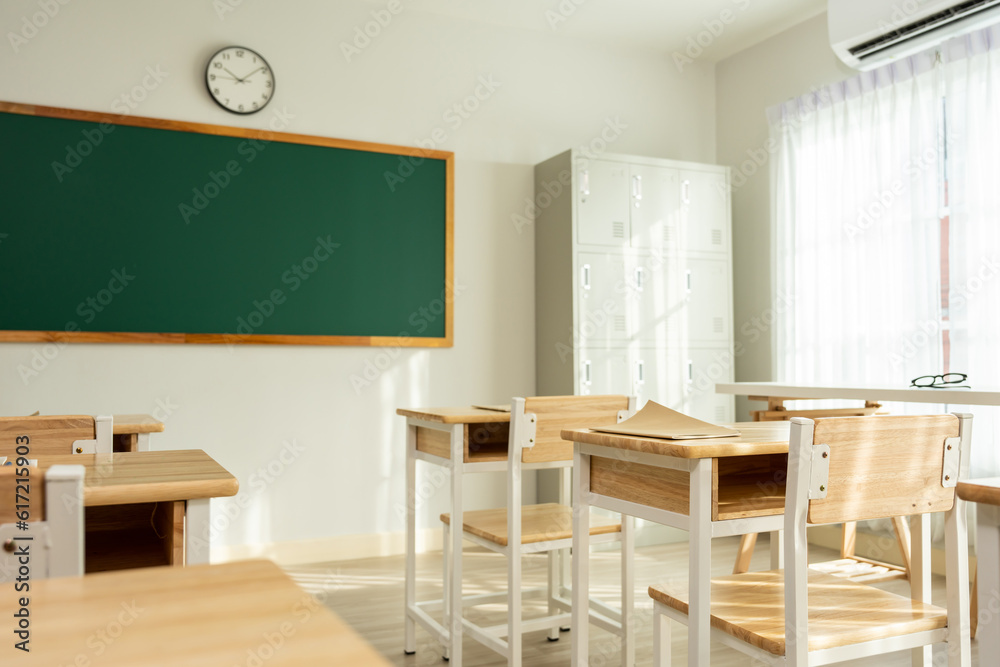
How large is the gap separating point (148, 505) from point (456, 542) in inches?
43.8

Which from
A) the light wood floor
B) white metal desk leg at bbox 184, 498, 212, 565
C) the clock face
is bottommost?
the light wood floor

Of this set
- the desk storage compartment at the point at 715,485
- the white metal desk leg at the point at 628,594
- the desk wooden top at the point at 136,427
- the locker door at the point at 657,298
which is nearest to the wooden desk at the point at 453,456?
the white metal desk leg at the point at 628,594

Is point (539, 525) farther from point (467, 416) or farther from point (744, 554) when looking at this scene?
point (744, 554)

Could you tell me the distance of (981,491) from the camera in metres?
1.19

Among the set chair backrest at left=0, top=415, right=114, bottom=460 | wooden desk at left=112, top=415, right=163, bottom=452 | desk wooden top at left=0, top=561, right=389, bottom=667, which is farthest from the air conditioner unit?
desk wooden top at left=0, top=561, right=389, bottom=667

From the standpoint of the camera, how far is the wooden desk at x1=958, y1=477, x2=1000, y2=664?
1171 millimetres

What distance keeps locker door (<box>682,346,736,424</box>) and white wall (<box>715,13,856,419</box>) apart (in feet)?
0.84

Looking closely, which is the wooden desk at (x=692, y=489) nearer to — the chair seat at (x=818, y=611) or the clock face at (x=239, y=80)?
the chair seat at (x=818, y=611)

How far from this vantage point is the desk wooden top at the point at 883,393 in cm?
264

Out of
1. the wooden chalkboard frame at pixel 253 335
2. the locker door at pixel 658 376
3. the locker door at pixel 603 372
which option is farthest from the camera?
the locker door at pixel 658 376

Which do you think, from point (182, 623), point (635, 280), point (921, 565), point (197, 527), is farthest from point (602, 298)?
point (182, 623)

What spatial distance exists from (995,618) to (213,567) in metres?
1.10

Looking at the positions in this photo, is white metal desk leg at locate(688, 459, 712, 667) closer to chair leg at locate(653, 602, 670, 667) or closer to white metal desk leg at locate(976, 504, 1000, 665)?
chair leg at locate(653, 602, 670, 667)

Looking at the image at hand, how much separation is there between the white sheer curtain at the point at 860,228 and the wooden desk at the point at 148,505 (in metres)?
3.53
